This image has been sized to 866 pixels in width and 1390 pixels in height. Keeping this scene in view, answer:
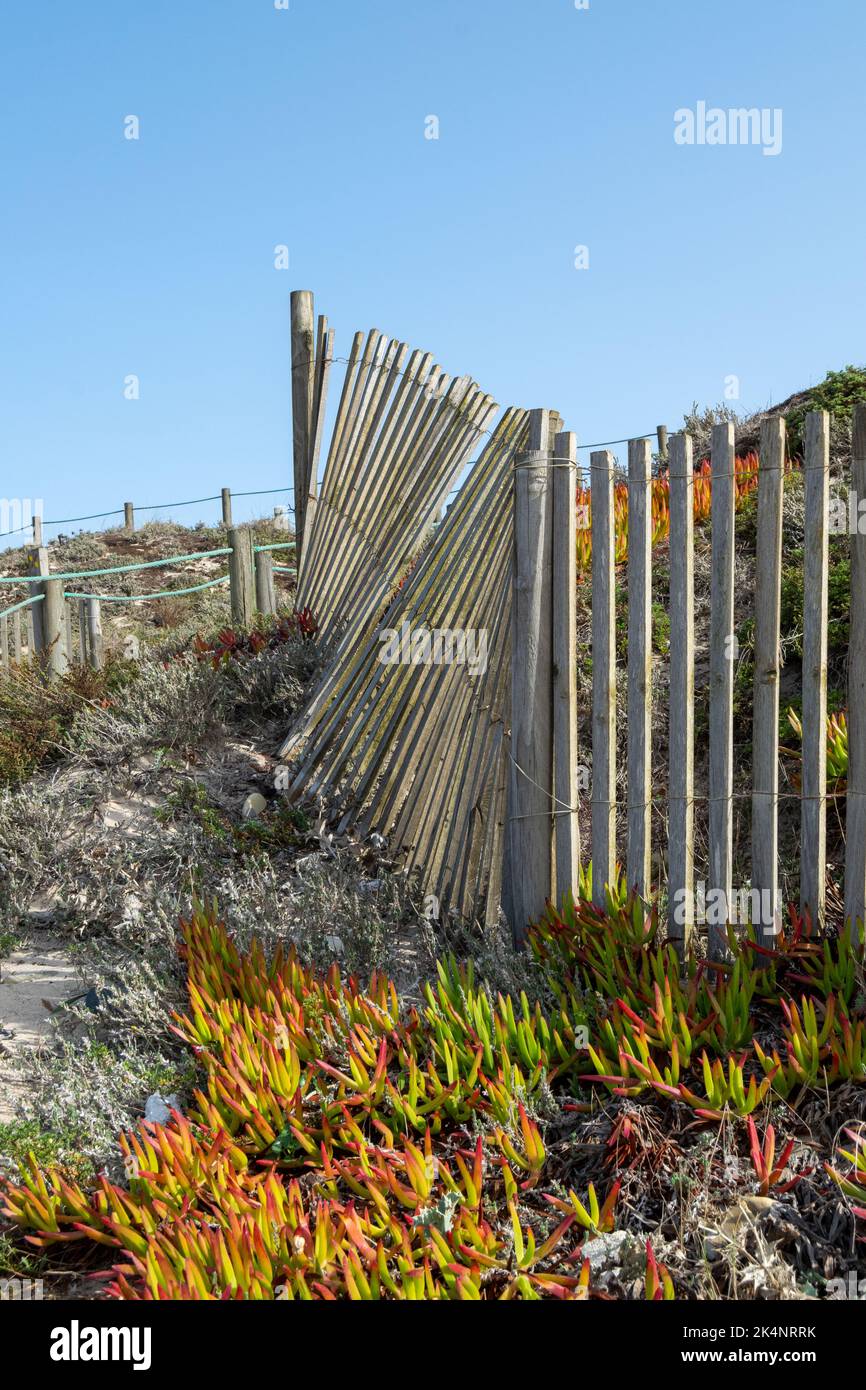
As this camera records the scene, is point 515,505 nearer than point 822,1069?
No

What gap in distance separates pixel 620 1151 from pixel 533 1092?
1.12ft

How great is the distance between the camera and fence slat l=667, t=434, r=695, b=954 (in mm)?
3779

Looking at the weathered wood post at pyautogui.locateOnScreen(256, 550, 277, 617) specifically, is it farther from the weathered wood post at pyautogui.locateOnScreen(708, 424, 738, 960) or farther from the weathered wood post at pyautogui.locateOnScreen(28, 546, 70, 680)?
the weathered wood post at pyautogui.locateOnScreen(708, 424, 738, 960)

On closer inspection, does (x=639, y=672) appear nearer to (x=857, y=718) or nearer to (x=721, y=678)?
(x=721, y=678)

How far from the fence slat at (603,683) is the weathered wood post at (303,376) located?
353 centimetres

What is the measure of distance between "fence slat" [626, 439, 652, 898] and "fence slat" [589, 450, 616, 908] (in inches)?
2.7

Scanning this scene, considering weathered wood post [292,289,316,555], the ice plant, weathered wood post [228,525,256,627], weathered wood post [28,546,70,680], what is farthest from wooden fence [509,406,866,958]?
weathered wood post [28,546,70,680]

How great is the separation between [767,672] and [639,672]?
1.56 ft

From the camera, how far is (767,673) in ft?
12.1

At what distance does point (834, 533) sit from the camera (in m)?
6.81

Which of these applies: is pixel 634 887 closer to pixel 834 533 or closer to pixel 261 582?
pixel 834 533

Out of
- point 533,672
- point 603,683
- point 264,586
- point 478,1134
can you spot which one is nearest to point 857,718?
point 603,683

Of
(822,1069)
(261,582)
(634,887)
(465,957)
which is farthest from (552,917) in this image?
(261,582)
